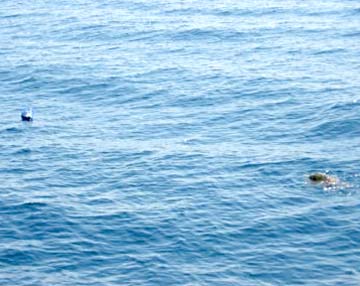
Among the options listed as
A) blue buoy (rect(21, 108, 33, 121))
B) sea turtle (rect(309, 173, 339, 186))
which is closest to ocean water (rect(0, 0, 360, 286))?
sea turtle (rect(309, 173, 339, 186))

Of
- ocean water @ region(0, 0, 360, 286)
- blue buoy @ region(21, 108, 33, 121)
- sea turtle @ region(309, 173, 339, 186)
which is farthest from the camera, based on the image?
blue buoy @ region(21, 108, 33, 121)

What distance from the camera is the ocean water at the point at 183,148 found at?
5684 centimetres

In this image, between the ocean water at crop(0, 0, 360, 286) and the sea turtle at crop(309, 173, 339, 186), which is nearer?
the ocean water at crop(0, 0, 360, 286)

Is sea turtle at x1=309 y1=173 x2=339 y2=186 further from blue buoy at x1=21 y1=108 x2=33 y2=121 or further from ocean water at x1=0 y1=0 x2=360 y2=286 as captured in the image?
blue buoy at x1=21 y1=108 x2=33 y2=121

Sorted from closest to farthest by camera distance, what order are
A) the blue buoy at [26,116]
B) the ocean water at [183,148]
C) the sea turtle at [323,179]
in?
the ocean water at [183,148], the sea turtle at [323,179], the blue buoy at [26,116]

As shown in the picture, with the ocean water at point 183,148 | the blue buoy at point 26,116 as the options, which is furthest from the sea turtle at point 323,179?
the blue buoy at point 26,116

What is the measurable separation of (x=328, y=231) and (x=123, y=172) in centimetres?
2136

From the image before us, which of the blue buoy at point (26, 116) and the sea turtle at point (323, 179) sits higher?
the blue buoy at point (26, 116)

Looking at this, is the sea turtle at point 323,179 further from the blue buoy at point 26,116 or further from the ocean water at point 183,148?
the blue buoy at point 26,116

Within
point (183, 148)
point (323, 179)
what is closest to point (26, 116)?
point (183, 148)

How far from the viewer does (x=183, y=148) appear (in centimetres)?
7675

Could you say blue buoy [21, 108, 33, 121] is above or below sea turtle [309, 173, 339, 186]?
above

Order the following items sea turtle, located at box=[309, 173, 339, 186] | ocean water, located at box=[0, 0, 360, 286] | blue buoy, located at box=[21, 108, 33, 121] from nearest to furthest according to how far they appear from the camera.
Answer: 1. ocean water, located at box=[0, 0, 360, 286]
2. sea turtle, located at box=[309, 173, 339, 186]
3. blue buoy, located at box=[21, 108, 33, 121]

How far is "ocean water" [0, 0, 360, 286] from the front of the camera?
186 ft
